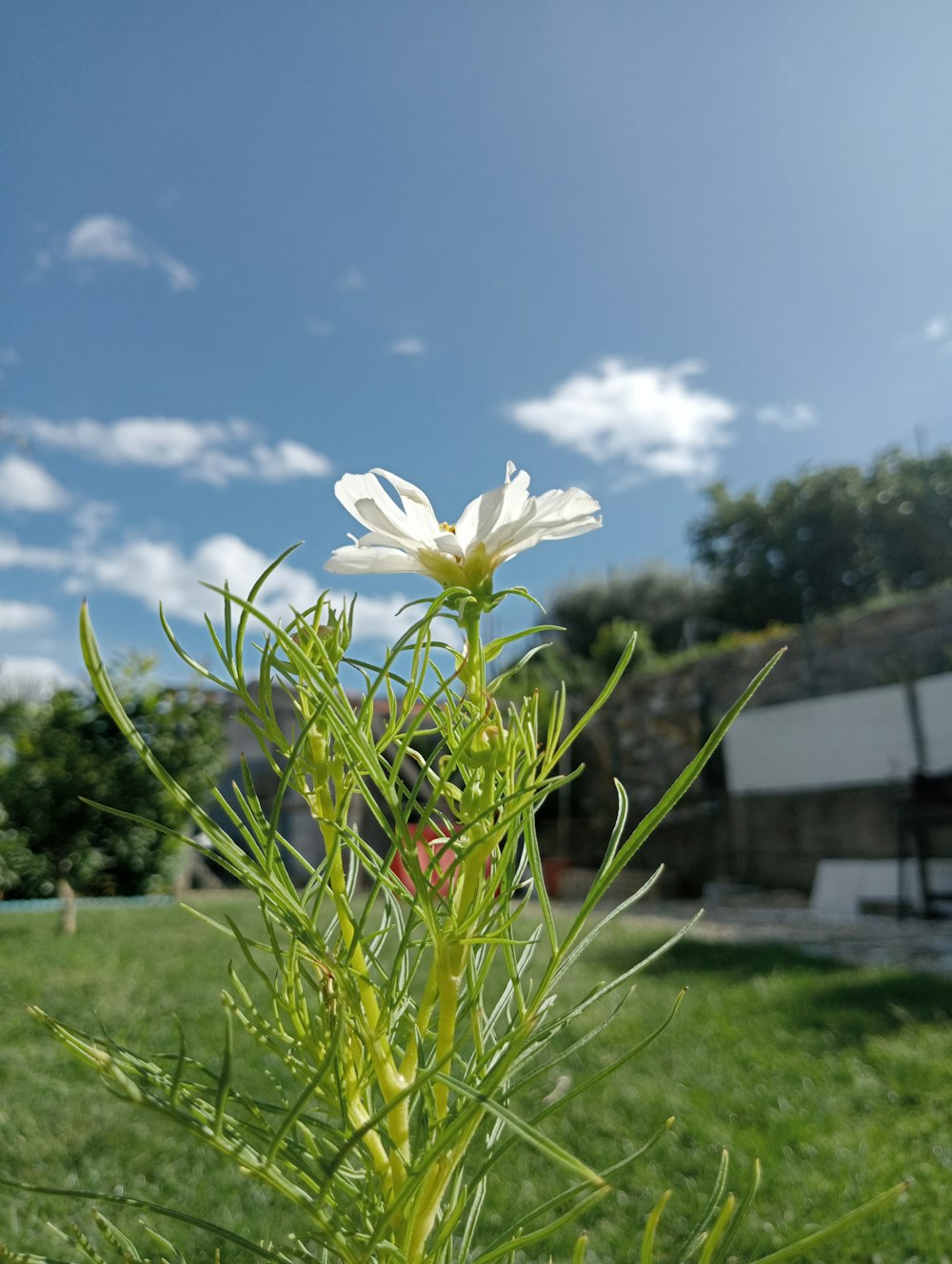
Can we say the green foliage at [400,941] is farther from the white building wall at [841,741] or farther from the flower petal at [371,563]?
the white building wall at [841,741]

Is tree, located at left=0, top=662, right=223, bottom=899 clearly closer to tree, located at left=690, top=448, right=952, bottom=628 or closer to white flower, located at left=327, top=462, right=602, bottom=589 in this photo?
white flower, located at left=327, top=462, right=602, bottom=589

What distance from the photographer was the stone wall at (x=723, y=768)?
284 inches

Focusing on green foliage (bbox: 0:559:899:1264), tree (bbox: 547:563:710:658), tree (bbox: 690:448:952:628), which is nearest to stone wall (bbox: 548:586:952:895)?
tree (bbox: 690:448:952:628)

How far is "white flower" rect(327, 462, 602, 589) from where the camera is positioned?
46cm

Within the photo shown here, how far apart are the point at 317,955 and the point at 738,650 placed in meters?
8.44

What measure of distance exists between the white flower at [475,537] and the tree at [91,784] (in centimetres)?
460

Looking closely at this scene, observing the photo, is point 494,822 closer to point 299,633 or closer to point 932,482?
point 299,633

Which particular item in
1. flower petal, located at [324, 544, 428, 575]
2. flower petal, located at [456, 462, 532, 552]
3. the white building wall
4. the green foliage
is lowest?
the white building wall

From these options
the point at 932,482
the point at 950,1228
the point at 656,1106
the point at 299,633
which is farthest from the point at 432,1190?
the point at 932,482

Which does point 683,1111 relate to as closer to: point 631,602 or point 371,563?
point 371,563

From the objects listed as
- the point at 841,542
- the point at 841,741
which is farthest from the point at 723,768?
the point at 841,542

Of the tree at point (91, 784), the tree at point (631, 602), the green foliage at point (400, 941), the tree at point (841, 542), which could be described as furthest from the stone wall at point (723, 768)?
the green foliage at point (400, 941)

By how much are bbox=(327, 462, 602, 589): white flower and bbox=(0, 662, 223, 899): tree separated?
15.1 ft

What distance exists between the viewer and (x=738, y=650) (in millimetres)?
8531
